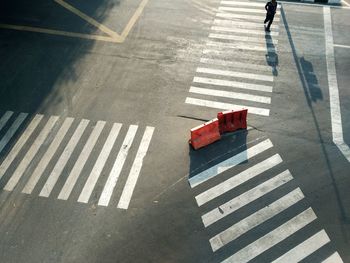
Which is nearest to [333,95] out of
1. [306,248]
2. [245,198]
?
[245,198]

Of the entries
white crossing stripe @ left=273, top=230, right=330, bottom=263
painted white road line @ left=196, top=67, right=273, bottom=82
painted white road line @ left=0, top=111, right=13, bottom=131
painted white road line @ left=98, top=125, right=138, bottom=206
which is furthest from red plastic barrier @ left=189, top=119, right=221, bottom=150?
painted white road line @ left=0, top=111, right=13, bottom=131

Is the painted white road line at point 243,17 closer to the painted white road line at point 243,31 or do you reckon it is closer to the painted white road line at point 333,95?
the painted white road line at point 243,31

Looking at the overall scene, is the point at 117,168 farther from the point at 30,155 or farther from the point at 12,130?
the point at 12,130

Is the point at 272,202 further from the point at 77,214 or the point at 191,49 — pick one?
the point at 191,49

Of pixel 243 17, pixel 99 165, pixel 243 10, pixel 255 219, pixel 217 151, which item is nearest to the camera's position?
pixel 255 219

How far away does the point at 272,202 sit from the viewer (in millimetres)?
12977

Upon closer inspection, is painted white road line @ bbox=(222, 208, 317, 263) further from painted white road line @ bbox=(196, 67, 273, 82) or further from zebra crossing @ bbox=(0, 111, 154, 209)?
painted white road line @ bbox=(196, 67, 273, 82)

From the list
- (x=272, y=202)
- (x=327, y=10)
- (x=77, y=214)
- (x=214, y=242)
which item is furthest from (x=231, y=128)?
(x=327, y=10)

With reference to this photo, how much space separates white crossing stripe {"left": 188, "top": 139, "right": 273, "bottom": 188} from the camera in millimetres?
13656

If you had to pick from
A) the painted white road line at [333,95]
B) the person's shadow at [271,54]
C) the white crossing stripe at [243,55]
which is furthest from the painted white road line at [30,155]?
the painted white road line at [333,95]

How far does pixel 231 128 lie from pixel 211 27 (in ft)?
25.9

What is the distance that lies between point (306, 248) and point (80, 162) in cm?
851

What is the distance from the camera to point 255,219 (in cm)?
1252

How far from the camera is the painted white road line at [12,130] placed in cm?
1494
